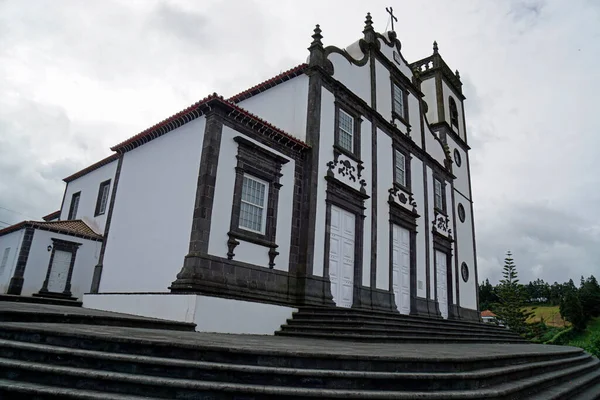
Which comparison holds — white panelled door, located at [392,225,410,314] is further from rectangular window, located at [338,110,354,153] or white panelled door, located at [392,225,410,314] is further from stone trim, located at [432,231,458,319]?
rectangular window, located at [338,110,354,153]

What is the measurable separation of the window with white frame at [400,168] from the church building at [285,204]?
83 mm

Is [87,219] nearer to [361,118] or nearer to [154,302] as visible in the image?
[154,302]

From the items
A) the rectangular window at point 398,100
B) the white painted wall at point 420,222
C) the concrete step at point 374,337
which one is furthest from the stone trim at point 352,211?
the rectangular window at point 398,100

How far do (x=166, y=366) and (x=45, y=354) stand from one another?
4.46 feet

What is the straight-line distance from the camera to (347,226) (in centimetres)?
1361

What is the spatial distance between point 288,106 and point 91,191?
36.5 ft

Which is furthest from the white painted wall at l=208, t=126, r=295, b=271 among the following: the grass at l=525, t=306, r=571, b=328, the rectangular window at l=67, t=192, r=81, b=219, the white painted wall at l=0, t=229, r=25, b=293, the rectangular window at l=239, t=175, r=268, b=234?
the grass at l=525, t=306, r=571, b=328

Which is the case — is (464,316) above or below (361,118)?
below

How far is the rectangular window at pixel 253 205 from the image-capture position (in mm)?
10961

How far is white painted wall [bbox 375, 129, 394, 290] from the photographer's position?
1466cm

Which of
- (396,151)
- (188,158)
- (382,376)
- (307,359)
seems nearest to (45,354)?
(307,359)

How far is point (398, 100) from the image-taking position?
17.9 meters

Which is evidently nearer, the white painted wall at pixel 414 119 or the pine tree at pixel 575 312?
the white painted wall at pixel 414 119

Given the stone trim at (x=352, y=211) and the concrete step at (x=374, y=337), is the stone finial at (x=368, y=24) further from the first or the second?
Result: the concrete step at (x=374, y=337)
